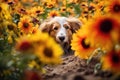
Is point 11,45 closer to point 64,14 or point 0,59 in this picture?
point 0,59

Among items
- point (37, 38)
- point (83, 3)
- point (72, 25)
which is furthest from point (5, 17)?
point (83, 3)

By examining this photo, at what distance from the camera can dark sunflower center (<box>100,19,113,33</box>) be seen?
2.64m

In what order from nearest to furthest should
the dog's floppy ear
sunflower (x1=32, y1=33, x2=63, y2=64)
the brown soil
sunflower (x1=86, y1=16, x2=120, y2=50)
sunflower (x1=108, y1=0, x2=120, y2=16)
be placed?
sunflower (x1=86, y1=16, x2=120, y2=50)
sunflower (x1=32, y1=33, x2=63, y2=64)
sunflower (x1=108, y1=0, x2=120, y2=16)
the brown soil
the dog's floppy ear

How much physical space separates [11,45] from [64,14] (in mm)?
4077

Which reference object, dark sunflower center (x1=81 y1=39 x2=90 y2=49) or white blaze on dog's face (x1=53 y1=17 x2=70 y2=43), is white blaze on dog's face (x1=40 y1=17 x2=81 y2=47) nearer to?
white blaze on dog's face (x1=53 y1=17 x2=70 y2=43)

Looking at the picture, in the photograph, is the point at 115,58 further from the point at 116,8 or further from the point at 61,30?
the point at 61,30

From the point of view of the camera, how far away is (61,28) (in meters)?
6.08

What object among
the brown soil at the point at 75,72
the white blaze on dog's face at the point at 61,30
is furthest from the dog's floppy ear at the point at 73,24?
the brown soil at the point at 75,72

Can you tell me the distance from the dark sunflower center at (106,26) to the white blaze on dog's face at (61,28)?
10.00 ft

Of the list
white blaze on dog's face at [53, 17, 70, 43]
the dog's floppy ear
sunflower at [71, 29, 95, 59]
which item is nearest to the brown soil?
sunflower at [71, 29, 95, 59]

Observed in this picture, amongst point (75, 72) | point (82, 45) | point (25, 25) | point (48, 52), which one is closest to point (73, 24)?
point (25, 25)

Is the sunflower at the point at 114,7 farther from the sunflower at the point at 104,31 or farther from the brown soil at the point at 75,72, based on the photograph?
the brown soil at the point at 75,72

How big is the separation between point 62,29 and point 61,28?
4cm

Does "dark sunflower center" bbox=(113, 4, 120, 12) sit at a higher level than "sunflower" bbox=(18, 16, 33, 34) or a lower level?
lower
